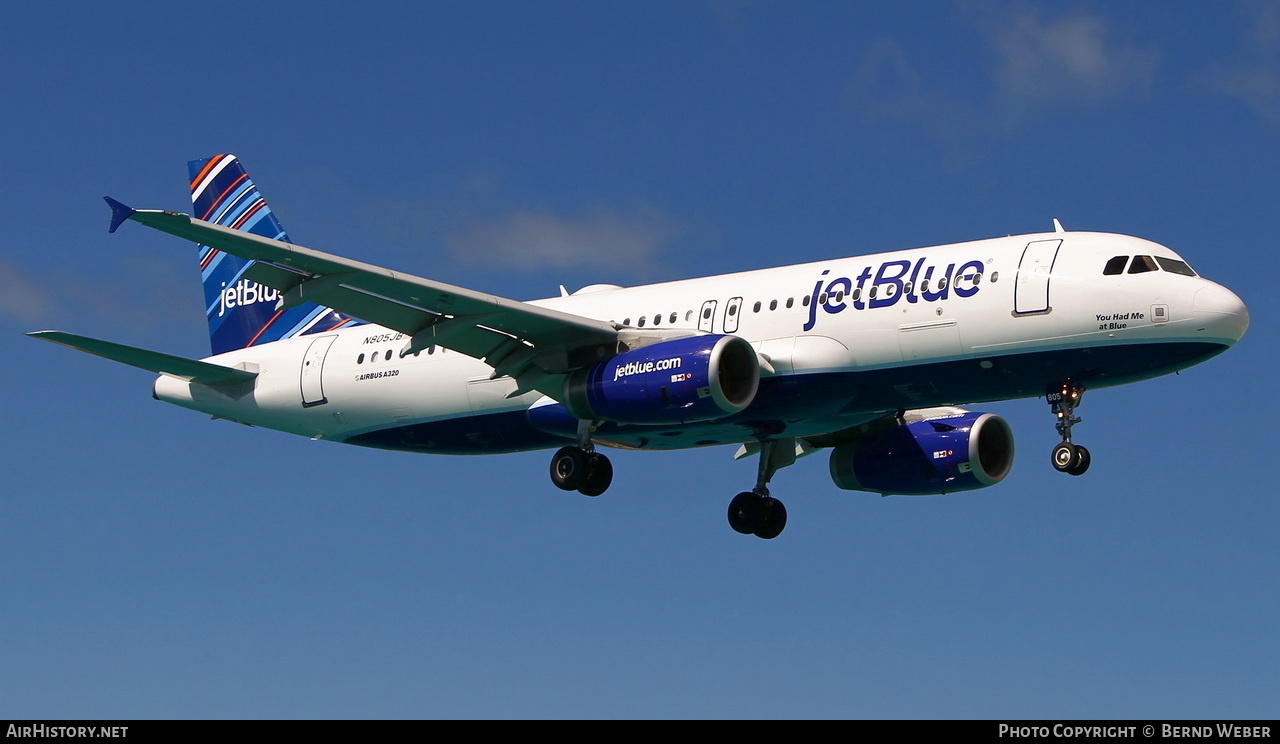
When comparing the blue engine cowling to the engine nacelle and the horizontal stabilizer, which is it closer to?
the engine nacelle

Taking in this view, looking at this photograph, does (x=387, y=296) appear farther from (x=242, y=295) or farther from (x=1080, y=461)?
(x=1080, y=461)

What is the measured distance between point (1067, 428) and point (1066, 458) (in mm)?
813

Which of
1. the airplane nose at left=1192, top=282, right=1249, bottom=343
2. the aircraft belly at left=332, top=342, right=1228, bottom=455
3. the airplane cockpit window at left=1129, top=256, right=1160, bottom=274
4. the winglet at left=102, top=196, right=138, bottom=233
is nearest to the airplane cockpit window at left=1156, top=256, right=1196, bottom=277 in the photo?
the airplane cockpit window at left=1129, top=256, right=1160, bottom=274

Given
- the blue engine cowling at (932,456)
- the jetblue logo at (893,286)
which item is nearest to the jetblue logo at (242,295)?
the blue engine cowling at (932,456)

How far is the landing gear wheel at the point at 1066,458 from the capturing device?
3112 cm

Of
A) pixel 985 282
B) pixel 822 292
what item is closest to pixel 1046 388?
pixel 985 282

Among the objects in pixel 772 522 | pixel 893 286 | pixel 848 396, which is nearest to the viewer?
pixel 893 286

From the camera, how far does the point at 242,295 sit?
44.4 meters

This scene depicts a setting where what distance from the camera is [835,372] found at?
3256 centimetres

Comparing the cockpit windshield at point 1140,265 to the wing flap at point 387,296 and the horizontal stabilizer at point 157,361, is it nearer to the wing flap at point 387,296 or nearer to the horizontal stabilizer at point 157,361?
the wing flap at point 387,296

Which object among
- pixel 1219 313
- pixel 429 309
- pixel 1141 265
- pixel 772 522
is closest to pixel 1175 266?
pixel 1141 265

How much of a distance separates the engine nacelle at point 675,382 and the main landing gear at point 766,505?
21.8 ft
